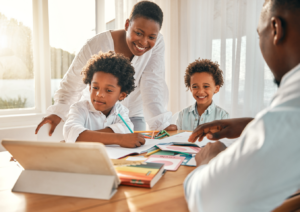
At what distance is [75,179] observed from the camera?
2.10ft

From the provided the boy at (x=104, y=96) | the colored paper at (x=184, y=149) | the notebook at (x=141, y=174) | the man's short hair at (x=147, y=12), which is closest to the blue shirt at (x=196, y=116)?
the boy at (x=104, y=96)

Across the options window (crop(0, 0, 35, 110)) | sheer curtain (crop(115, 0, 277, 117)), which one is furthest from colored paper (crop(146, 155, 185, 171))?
window (crop(0, 0, 35, 110))

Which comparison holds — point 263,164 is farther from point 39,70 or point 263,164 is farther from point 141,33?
point 39,70

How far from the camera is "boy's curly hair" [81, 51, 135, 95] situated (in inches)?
56.5

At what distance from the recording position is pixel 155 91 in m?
1.79

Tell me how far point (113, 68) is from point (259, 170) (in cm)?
114

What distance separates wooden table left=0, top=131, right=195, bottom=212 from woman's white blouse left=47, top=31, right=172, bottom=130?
0.92 m

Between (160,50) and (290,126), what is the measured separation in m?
1.56

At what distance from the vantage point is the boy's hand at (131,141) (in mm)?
1129

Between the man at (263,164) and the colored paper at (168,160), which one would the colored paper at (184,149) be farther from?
the man at (263,164)

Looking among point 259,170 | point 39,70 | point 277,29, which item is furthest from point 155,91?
point 39,70

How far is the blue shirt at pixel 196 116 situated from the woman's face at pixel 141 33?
0.69 meters

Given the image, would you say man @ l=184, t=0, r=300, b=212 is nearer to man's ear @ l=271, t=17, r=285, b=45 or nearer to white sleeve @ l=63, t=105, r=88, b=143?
man's ear @ l=271, t=17, r=285, b=45

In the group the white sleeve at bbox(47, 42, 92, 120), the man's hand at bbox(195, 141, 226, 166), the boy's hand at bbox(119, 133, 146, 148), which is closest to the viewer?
the man's hand at bbox(195, 141, 226, 166)
